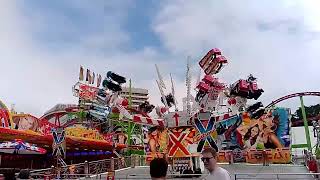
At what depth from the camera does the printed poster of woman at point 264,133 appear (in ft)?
122

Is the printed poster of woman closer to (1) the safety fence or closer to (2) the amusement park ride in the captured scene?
(2) the amusement park ride

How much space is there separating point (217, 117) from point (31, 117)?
527 inches

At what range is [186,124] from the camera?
18281 millimetres

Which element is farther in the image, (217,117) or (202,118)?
(217,117)

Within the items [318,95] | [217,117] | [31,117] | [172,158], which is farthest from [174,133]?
[318,95]

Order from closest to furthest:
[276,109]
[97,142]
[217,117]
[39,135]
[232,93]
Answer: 1. [217,117]
2. [39,135]
3. [232,93]
4. [97,142]
5. [276,109]

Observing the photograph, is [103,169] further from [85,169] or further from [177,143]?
[177,143]

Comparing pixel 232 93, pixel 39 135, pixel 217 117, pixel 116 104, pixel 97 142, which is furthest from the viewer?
pixel 97 142

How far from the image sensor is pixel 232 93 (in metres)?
30.8

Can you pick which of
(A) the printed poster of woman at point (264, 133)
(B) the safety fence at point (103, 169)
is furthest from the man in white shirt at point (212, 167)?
(A) the printed poster of woman at point (264, 133)

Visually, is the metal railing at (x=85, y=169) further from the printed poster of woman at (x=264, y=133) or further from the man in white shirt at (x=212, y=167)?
the printed poster of woman at (x=264, y=133)

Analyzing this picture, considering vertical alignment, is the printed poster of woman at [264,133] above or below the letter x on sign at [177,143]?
above

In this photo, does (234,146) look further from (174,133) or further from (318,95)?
(174,133)

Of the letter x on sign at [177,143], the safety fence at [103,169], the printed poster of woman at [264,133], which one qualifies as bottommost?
the safety fence at [103,169]
